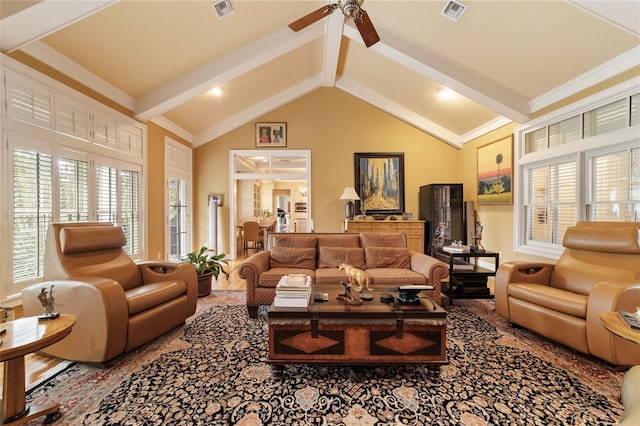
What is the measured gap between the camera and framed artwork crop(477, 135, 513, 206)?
15.0ft

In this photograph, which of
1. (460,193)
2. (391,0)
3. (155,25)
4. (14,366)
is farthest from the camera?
(460,193)

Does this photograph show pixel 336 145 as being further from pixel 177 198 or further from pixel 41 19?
pixel 41 19

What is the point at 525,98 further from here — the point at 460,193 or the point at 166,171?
the point at 166,171

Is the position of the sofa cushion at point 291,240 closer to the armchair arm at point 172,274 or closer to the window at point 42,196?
the armchair arm at point 172,274

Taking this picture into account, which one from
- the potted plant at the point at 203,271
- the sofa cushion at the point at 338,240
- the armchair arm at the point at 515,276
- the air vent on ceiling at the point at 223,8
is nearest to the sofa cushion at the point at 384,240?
the sofa cushion at the point at 338,240

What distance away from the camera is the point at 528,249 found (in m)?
4.21

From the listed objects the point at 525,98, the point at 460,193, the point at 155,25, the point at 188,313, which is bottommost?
the point at 188,313

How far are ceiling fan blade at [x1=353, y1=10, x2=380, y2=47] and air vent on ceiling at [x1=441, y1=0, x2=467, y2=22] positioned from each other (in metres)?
1.24

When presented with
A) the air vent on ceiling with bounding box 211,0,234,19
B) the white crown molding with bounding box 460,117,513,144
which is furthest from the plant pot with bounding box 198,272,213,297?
the white crown molding with bounding box 460,117,513,144

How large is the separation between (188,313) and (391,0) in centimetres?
429

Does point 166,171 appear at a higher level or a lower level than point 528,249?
higher

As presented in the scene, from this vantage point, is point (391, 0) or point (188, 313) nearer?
point (188, 313)

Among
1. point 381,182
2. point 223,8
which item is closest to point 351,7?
point 223,8

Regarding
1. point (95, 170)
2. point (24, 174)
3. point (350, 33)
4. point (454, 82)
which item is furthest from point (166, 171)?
point (454, 82)
